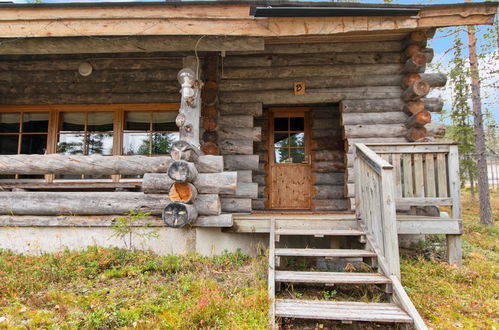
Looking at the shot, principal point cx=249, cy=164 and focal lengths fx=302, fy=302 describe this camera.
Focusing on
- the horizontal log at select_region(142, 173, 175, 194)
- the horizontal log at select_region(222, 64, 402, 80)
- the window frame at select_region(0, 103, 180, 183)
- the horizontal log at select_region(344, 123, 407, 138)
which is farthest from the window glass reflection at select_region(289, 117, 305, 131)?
the horizontal log at select_region(142, 173, 175, 194)

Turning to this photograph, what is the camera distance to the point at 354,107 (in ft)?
19.1

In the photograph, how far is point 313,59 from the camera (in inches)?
234

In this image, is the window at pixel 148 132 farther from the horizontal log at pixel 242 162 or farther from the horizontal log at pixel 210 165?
the horizontal log at pixel 210 165

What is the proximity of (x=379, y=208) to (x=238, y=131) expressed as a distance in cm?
319

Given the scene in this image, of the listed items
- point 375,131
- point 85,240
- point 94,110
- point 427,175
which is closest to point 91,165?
point 85,240

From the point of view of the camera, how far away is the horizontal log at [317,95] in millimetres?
5820

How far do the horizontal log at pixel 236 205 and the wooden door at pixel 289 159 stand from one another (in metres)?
1.21

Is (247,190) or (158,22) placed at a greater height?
(158,22)

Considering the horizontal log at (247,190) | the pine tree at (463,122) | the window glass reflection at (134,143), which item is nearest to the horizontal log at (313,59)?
the window glass reflection at (134,143)

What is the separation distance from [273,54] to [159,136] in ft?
9.30

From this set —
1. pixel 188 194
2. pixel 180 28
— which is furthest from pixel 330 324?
pixel 180 28

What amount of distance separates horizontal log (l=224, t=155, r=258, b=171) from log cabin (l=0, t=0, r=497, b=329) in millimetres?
27

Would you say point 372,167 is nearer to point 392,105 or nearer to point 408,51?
point 392,105

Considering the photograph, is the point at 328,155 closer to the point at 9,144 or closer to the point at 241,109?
the point at 241,109
